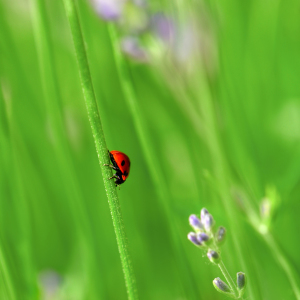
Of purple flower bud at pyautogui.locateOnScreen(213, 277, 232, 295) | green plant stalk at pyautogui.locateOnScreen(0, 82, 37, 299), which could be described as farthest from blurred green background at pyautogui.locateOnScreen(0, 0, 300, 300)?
purple flower bud at pyautogui.locateOnScreen(213, 277, 232, 295)

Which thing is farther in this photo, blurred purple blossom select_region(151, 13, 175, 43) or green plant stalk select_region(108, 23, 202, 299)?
blurred purple blossom select_region(151, 13, 175, 43)

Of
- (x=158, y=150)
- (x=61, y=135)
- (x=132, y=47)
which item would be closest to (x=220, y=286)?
A: (x=61, y=135)

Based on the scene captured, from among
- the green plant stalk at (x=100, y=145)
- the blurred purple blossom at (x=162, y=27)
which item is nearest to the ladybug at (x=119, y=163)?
the green plant stalk at (x=100, y=145)

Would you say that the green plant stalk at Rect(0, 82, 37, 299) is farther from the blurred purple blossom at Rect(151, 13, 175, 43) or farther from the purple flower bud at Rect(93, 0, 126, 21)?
the blurred purple blossom at Rect(151, 13, 175, 43)

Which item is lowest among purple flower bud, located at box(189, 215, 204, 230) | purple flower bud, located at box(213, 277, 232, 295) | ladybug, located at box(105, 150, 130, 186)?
purple flower bud, located at box(213, 277, 232, 295)

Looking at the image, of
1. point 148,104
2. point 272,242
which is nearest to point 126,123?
point 148,104

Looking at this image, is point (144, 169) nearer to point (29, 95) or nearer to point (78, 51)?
point (29, 95)
